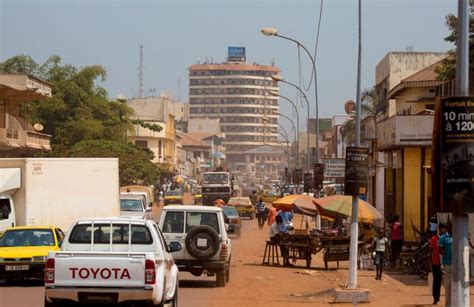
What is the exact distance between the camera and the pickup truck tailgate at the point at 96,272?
1501cm

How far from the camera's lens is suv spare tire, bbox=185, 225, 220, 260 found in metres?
24.4

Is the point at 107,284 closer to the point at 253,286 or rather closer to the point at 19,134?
the point at 253,286

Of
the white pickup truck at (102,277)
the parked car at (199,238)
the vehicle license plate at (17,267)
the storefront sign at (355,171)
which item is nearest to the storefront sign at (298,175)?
the parked car at (199,238)

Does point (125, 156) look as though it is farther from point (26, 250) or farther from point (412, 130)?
point (26, 250)

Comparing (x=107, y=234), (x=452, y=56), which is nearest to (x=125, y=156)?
(x=452, y=56)

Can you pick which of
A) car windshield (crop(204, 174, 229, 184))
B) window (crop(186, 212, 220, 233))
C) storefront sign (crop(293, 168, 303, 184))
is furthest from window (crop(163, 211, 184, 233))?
car windshield (crop(204, 174, 229, 184))

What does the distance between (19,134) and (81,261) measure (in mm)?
42298

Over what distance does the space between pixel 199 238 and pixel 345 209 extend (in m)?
9.80

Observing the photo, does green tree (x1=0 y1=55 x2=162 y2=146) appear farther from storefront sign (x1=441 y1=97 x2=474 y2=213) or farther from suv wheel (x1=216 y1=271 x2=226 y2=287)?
storefront sign (x1=441 y1=97 x2=474 y2=213)

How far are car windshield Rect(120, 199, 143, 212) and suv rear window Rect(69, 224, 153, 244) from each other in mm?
28150

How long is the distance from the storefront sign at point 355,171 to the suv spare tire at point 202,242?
11.0 feet

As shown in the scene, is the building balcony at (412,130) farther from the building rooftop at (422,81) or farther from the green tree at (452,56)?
the building rooftop at (422,81)

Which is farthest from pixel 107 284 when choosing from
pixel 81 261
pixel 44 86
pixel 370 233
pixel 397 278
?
pixel 44 86

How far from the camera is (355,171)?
23719mm
